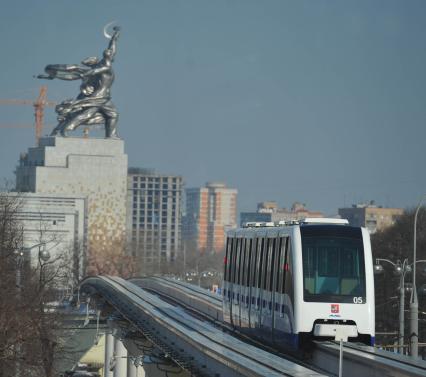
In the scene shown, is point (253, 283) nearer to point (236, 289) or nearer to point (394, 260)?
point (236, 289)

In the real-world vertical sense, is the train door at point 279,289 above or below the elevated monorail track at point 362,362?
above

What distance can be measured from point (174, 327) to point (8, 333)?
6743mm

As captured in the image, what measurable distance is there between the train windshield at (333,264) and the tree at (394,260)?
1562 inches

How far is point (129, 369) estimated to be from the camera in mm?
64688

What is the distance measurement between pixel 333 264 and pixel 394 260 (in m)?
63.4

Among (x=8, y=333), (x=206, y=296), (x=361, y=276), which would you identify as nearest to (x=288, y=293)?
(x=361, y=276)

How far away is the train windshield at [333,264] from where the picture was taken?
39.7 metres

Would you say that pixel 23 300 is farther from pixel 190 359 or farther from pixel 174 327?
pixel 190 359

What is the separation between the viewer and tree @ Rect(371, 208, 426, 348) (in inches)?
3492

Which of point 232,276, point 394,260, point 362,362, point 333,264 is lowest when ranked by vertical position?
point 362,362

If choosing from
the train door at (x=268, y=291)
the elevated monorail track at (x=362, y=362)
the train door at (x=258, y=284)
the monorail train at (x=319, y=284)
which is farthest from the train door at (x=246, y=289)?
the monorail train at (x=319, y=284)

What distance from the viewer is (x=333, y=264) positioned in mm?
40156

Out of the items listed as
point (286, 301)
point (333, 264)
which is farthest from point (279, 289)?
point (333, 264)

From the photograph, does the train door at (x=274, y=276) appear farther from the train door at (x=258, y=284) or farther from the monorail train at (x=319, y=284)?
the train door at (x=258, y=284)
